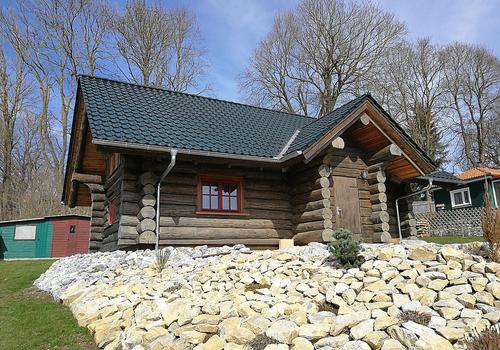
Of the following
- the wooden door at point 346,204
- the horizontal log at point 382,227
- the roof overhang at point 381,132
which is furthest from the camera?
the horizontal log at point 382,227

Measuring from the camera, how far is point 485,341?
3.55 metres

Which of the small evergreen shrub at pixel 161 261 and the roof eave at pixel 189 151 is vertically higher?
the roof eave at pixel 189 151

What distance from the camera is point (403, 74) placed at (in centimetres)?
3062

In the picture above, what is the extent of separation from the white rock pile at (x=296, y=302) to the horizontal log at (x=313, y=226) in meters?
2.36

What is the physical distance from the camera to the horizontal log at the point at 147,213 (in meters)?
9.08

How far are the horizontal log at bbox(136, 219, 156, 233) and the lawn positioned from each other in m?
2.20

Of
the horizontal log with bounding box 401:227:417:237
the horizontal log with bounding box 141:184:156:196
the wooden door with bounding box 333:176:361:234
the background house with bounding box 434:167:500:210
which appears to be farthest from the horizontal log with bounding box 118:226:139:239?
the background house with bounding box 434:167:500:210

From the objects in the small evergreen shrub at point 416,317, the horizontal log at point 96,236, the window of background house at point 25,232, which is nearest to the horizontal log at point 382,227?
the small evergreen shrub at point 416,317

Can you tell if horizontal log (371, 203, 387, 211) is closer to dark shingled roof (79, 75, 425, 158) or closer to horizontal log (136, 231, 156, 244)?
dark shingled roof (79, 75, 425, 158)

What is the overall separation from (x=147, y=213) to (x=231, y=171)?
2.54 metres

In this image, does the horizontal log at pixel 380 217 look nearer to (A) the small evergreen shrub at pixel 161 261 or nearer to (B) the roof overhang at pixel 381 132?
(B) the roof overhang at pixel 381 132

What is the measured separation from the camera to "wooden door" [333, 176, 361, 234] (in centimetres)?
1076

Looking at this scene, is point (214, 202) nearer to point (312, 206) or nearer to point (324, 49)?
point (312, 206)

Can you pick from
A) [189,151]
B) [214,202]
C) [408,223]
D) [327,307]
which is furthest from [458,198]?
[327,307]
